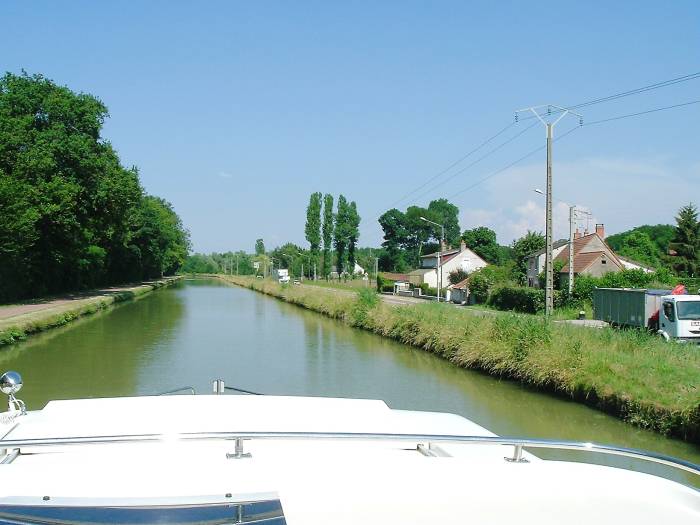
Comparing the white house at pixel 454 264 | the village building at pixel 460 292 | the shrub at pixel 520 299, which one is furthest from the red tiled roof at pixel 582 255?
the white house at pixel 454 264

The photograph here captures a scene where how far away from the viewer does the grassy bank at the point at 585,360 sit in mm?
10977

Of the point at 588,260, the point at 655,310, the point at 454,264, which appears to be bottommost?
the point at 655,310

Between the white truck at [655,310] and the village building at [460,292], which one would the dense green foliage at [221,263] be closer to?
the village building at [460,292]

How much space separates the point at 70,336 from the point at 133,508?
24519 mm

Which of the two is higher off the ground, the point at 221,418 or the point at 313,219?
the point at 313,219

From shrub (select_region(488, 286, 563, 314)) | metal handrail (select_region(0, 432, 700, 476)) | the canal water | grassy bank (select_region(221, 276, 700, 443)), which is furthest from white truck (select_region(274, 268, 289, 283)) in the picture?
metal handrail (select_region(0, 432, 700, 476))

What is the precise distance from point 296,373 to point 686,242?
46.0 meters

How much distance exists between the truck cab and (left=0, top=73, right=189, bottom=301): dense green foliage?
2658cm

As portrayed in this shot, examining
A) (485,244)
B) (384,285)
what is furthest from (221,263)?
(384,285)

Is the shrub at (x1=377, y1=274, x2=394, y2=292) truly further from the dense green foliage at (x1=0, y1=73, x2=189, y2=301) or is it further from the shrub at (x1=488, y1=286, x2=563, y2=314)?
the dense green foliage at (x1=0, y1=73, x2=189, y2=301)

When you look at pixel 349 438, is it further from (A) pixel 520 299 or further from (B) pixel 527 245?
(B) pixel 527 245

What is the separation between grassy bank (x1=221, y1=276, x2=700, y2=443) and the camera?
1098cm

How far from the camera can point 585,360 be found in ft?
46.7

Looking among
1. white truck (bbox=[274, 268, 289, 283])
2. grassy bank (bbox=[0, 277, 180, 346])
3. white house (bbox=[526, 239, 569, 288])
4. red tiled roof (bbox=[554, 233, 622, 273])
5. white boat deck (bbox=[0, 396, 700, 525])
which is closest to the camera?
white boat deck (bbox=[0, 396, 700, 525])
